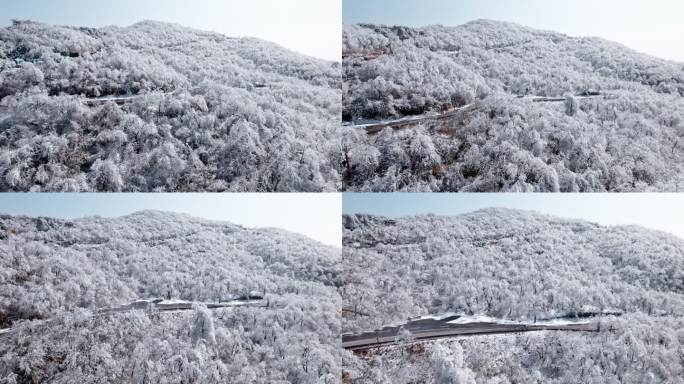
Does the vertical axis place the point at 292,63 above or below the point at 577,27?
below

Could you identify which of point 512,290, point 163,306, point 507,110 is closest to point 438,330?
point 512,290

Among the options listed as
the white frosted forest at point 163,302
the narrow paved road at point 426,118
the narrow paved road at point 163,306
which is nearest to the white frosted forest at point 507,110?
the narrow paved road at point 426,118

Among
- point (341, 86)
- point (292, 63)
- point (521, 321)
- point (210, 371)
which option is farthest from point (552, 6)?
point (210, 371)

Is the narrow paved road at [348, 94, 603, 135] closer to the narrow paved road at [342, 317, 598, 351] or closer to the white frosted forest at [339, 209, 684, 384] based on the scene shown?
the white frosted forest at [339, 209, 684, 384]

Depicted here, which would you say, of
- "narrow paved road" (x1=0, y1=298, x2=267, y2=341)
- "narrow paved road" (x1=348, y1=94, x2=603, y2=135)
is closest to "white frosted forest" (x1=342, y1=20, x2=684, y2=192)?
"narrow paved road" (x1=348, y1=94, x2=603, y2=135)

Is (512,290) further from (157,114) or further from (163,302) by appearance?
(157,114)

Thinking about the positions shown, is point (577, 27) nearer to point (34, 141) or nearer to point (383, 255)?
point (383, 255)

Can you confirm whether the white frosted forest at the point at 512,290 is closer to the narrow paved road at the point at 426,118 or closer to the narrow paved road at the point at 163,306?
the narrow paved road at the point at 426,118
